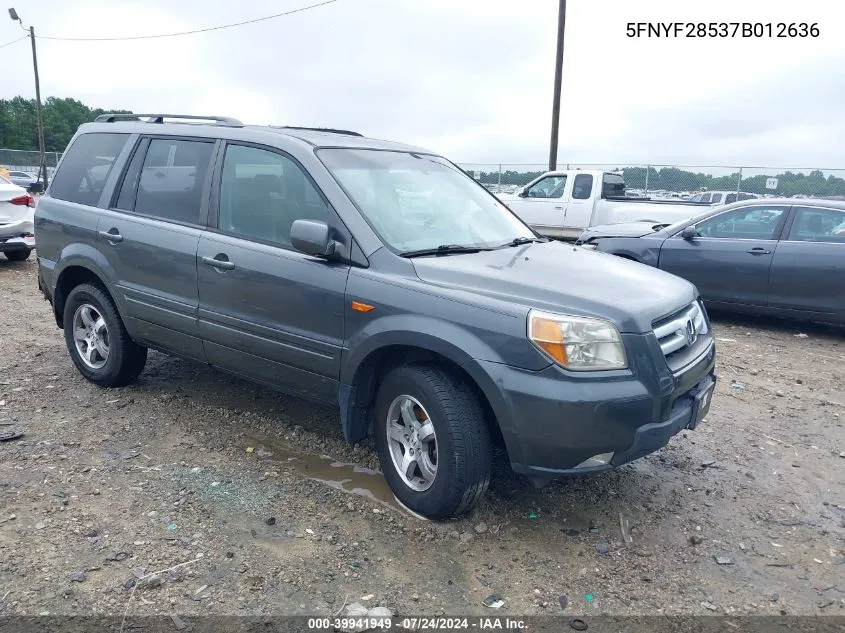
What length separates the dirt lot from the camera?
2.96 m

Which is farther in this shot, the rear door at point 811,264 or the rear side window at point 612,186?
the rear side window at point 612,186

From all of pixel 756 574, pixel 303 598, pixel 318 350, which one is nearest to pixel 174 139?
pixel 318 350

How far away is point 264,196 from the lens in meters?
4.16

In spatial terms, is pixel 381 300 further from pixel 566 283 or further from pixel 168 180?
pixel 168 180

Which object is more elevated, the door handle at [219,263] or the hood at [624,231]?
the door handle at [219,263]

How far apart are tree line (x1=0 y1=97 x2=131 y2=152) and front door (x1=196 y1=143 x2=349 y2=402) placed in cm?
7643

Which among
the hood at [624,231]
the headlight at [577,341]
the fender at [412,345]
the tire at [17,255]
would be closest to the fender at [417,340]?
the fender at [412,345]

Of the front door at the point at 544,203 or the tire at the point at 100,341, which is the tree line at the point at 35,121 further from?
the tire at the point at 100,341

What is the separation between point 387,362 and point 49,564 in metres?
1.78

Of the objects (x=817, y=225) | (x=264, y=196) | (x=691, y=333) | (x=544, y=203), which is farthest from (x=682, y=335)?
(x=544, y=203)

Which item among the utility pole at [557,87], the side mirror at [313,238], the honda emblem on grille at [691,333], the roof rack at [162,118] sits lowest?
the honda emblem on grille at [691,333]

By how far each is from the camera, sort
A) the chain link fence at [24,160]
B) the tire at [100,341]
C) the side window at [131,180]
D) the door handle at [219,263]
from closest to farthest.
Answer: the door handle at [219,263] → the side window at [131,180] → the tire at [100,341] → the chain link fence at [24,160]

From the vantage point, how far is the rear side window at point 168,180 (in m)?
4.46

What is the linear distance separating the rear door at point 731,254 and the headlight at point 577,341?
5415 mm
